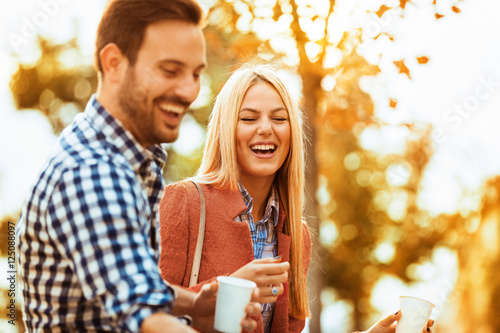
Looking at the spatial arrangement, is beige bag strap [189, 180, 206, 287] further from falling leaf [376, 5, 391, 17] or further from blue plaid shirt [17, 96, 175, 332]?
falling leaf [376, 5, 391, 17]

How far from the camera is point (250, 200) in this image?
3.20 m

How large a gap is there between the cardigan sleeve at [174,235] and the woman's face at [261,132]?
17.0 inches

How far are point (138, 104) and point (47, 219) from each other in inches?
17.5

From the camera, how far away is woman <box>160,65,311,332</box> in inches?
114

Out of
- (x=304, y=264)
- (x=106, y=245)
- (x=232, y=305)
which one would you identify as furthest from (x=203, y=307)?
(x=304, y=264)

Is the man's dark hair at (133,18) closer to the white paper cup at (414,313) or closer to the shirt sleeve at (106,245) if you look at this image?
the shirt sleeve at (106,245)

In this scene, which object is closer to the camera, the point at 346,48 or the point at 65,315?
the point at 65,315

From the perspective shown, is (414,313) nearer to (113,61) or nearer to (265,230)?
(265,230)

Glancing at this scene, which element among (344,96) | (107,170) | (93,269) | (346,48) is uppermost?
(346,48)

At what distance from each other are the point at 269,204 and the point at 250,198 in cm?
15

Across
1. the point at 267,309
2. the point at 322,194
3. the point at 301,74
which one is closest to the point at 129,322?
the point at 267,309

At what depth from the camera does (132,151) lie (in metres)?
1.82

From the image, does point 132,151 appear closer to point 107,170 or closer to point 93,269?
point 107,170

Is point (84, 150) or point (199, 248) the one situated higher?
point (84, 150)
